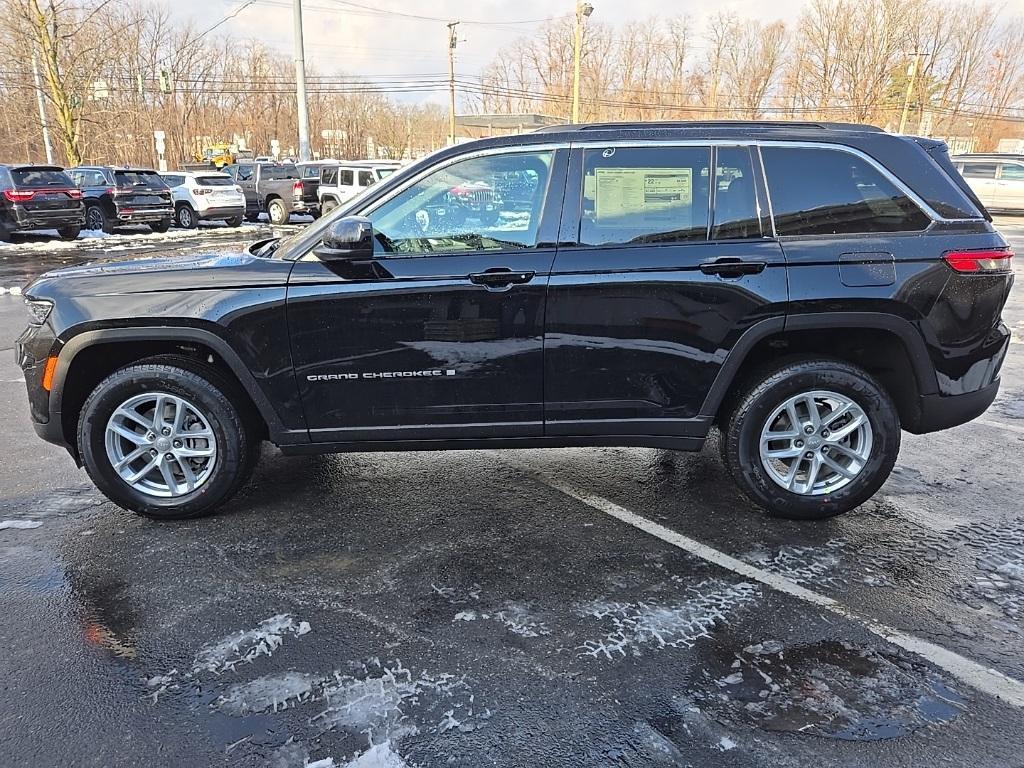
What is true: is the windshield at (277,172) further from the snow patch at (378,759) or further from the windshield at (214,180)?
the snow patch at (378,759)

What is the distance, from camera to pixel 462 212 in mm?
3516

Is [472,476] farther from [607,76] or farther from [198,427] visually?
[607,76]

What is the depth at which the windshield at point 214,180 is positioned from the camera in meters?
21.2

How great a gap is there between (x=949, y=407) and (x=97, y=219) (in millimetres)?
21026

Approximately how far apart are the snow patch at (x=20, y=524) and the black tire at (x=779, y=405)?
359 centimetres

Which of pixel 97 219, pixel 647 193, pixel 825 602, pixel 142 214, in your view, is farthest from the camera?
pixel 97 219

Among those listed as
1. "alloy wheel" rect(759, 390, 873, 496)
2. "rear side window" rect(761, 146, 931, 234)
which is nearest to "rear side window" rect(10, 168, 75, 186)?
"rear side window" rect(761, 146, 931, 234)

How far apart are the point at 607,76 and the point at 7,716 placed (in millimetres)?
64142

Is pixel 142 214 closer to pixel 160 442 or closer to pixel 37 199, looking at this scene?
pixel 37 199

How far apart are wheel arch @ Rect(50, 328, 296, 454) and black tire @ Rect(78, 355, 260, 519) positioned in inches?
3.5

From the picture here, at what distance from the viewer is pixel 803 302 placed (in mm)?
3439

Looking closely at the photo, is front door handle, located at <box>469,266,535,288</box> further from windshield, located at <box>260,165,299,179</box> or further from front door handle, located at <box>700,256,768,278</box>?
windshield, located at <box>260,165,299,179</box>

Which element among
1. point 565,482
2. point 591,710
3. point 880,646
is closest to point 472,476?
point 565,482

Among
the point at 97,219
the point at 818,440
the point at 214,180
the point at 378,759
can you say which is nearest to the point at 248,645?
the point at 378,759
